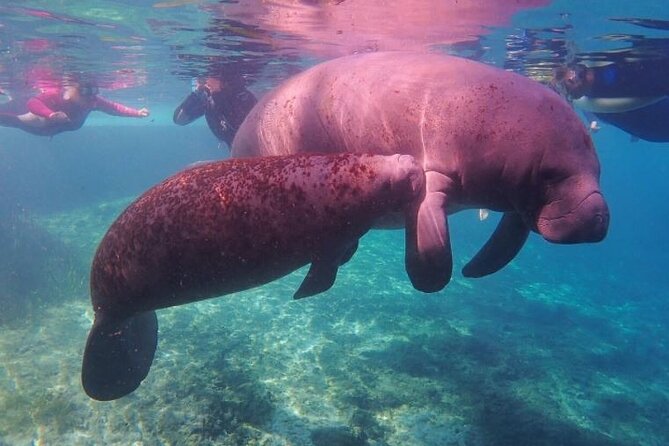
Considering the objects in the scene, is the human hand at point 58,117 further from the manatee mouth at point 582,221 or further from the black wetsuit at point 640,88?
the black wetsuit at point 640,88

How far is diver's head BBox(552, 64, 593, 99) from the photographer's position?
1370 cm

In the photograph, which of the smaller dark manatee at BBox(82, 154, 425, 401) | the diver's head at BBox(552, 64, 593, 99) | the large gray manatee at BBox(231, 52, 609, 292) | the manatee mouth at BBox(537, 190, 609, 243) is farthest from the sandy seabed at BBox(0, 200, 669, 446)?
the diver's head at BBox(552, 64, 593, 99)

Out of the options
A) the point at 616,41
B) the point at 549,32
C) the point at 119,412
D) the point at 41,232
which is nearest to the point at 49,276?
the point at 41,232

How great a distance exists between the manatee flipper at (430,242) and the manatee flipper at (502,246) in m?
1.26

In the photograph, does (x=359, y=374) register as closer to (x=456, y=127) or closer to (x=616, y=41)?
(x=456, y=127)

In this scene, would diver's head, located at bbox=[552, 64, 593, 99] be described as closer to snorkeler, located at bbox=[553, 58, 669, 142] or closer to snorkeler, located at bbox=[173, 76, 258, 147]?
snorkeler, located at bbox=[553, 58, 669, 142]

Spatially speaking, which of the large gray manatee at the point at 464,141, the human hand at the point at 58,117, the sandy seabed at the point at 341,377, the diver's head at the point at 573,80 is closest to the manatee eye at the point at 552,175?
the large gray manatee at the point at 464,141

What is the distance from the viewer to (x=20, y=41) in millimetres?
14859

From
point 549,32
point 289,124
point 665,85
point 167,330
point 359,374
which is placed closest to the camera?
point 289,124

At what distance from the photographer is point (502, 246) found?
419 cm

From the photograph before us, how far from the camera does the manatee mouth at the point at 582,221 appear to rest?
2822 mm

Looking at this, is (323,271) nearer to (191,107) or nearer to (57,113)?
(191,107)

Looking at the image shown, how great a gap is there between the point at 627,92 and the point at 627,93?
160 mm

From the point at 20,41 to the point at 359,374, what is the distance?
15.0m
